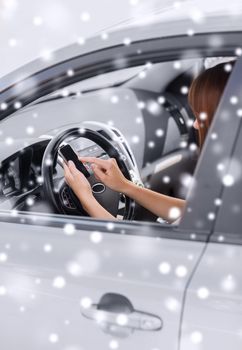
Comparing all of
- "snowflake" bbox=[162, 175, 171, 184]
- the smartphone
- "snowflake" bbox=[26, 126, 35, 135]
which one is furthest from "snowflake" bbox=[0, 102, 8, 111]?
"snowflake" bbox=[162, 175, 171, 184]

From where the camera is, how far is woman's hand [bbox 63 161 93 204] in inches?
85.4

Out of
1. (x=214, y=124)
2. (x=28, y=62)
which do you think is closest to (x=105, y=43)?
(x=28, y=62)

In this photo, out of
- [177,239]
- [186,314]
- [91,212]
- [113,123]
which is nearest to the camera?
[186,314]

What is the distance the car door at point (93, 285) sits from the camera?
149 centimetres

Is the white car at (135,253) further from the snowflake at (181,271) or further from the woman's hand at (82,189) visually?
the woman's hand at (82,189)

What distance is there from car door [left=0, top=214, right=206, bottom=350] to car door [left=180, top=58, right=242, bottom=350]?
35mm

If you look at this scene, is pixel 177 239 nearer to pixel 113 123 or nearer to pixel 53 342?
pixel 53 342

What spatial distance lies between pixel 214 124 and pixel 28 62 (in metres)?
0.54

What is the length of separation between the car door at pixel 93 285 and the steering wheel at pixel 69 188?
445 millimetres

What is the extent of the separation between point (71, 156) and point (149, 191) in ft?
1.10

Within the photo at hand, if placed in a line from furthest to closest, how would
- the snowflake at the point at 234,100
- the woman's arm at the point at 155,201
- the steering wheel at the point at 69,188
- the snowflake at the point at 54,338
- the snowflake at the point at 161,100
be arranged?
the snowflake at the point at 161,100
the steering wheel at the point at 69,188
the woman's arm at the point at 155,201
the snowflake at the point at 54,338
the snowflake at the point at 234,100

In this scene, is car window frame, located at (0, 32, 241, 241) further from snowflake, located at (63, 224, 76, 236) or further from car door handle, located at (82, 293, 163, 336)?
car door handle, located at (82, 293, 163, 336)

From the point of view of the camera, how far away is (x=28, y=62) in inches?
69.1

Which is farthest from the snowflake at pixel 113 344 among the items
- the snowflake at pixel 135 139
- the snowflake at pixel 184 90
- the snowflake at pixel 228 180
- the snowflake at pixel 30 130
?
the snowflake at pixel 184 90
